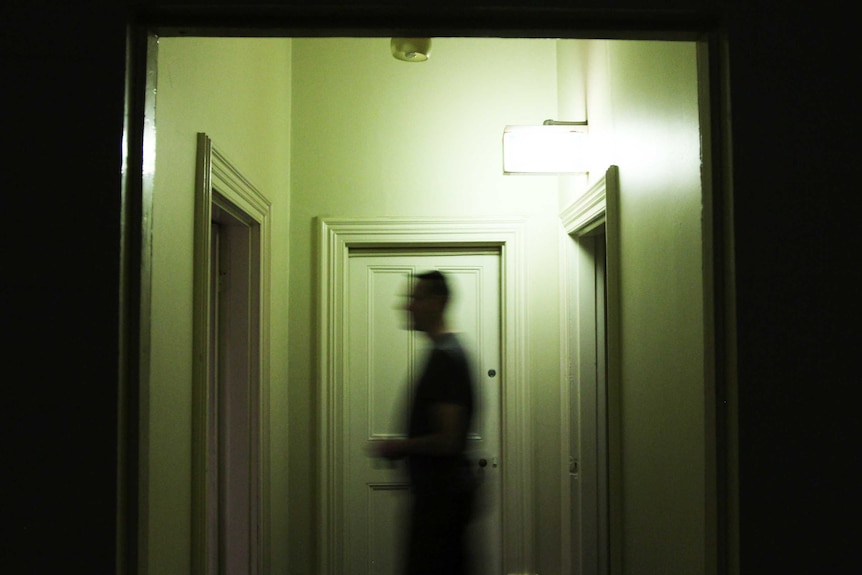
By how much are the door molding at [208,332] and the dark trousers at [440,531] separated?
692 millimetres

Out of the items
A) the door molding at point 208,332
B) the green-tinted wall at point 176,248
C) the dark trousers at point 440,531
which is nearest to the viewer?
the green-tinted wall at point 176,248

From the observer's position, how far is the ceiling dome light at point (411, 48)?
120 inches

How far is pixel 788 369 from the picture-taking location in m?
1.13

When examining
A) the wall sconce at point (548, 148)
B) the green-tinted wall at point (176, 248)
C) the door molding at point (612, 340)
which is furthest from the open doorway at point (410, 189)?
the green-tinted wall at point (176, 248)

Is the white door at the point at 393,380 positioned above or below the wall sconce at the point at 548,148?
below

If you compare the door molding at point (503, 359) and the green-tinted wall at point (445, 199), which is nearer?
the green-tinted wall at point (445, 199)

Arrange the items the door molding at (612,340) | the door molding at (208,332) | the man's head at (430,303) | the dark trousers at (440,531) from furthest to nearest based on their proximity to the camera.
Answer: the man's head at (430,303)
the dark trousers at (440,531)
the door molding at (612,340)
the door molding at (208,332)

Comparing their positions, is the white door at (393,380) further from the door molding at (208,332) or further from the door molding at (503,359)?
the door molding at (208,332)

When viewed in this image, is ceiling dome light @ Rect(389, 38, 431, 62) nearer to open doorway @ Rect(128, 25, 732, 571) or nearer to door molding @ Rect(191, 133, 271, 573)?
open doorway @ Rect(128, 25, 732, 571)

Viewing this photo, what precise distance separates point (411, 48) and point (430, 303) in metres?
1.13

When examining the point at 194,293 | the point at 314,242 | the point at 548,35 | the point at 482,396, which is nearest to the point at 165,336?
the point at 194,293

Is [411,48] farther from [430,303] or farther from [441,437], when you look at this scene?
[441,437]

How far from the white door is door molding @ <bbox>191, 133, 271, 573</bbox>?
2.58ft

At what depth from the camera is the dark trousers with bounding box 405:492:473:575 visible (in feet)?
8.13
